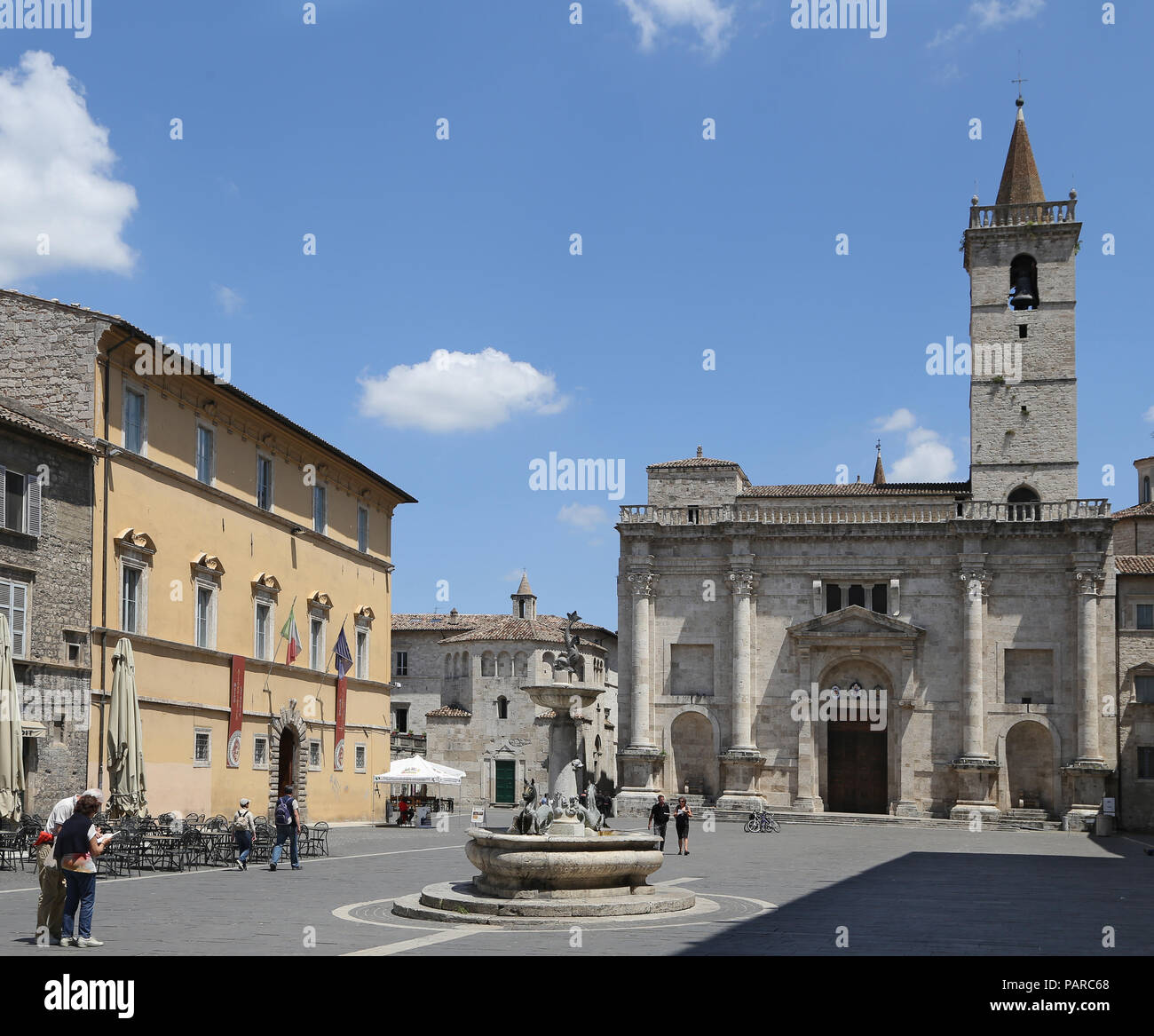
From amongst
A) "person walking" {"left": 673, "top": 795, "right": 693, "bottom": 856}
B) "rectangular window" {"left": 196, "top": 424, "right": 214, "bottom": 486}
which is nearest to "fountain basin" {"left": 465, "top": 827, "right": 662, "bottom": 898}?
"person walking" {"left": 673, "top": 795, "right": 693, "bottom": 856}

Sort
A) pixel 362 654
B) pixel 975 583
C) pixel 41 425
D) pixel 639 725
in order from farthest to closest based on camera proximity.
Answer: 1. pixel 639 725
2. pixel 975 583
3. pixel 362 654
4. pixel 41 425

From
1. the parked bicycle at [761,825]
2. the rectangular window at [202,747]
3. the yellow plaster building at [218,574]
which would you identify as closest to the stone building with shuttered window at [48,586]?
the yellow plaster building at [218,574]

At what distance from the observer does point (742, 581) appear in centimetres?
5109

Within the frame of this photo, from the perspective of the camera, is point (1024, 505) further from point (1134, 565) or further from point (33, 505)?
point (33, 505)

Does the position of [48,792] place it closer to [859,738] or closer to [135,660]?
[135,660]

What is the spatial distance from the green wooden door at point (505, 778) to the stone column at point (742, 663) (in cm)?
1982

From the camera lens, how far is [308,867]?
2345 cm

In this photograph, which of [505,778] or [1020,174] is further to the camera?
[505,778]

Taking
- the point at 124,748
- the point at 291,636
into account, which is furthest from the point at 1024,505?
the point at 124,748

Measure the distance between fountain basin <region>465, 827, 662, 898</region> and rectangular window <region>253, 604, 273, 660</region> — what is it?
18789mm

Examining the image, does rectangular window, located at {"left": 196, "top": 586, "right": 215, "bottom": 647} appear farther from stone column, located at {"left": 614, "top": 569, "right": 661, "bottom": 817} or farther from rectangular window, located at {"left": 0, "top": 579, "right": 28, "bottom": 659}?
stone column, located at {"left": 614, "top": 569, "right": 661, "bottom": 817}

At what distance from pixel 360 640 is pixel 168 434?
13.1m

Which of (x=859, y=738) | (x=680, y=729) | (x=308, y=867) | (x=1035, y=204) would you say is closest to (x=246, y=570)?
(x=308, y=867)

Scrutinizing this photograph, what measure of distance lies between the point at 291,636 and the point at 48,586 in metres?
10.5
